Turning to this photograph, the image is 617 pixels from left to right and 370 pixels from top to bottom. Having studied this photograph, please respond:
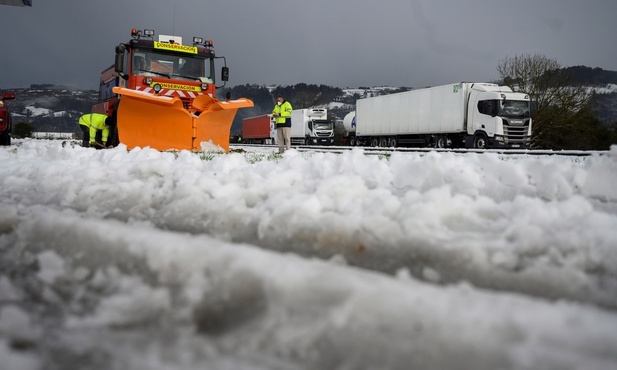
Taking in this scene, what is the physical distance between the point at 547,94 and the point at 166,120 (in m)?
35.1

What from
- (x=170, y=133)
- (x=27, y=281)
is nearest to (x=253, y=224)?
(x=27, y=281)

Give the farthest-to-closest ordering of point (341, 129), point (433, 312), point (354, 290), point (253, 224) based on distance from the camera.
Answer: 1. point (341, 129)
2. point (253, 224)
3. point (354, 290)
4. point (433, 312)

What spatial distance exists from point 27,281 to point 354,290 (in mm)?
1386

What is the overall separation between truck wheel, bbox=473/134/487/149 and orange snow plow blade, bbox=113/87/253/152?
1574 cm

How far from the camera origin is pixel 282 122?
50.1 ft

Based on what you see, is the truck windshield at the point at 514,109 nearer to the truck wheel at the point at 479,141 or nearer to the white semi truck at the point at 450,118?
the white semi truck at the point at 450,118

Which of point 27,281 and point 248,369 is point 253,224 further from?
point 248,369

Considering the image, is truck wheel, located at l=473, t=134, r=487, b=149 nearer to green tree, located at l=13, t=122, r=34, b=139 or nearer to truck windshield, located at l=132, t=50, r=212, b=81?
truck windshield, located at l=132, t=50, r=212, b=81

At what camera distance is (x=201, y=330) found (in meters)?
1.59

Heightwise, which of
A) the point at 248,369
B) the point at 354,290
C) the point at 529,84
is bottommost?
the point at 248,369

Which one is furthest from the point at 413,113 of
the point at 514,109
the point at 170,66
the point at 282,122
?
the point at 170,66

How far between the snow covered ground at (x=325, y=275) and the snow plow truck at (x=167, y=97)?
24.2 ft

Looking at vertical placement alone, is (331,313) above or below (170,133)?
below

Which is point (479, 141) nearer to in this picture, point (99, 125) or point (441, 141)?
point (441, 141)
